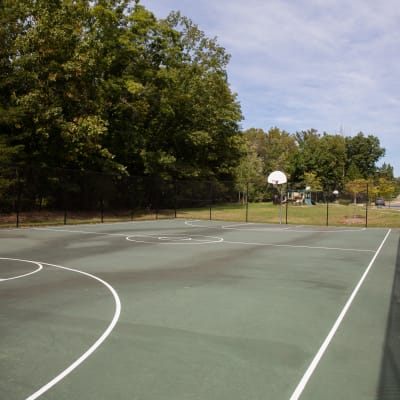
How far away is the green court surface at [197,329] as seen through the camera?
3.52 m

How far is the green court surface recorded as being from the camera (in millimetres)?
3523

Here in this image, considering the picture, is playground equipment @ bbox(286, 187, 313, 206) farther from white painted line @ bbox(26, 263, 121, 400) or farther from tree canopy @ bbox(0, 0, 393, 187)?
white painted line @ bbox(26, 263, 121, 400)

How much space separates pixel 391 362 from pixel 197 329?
2.15m

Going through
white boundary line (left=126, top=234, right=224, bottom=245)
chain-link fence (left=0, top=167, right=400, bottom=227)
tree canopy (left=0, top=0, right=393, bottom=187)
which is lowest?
white boundary line (left=126, top=234, right=224, bottom=245)

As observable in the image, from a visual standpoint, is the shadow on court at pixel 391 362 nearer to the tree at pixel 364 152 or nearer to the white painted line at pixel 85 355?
the white painted line at pixel 85 355

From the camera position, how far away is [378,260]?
35.9 ft

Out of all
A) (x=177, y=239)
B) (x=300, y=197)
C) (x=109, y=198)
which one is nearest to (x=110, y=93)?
(x=109, y=198)

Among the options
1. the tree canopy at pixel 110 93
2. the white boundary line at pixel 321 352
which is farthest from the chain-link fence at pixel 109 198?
the white boundary line at pixel 321 352

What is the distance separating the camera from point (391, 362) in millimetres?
4070

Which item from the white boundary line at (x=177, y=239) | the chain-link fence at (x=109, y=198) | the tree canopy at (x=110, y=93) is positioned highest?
the tree canopy at (x=110, y=93)

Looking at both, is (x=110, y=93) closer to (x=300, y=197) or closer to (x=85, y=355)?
(x=85, y=355)

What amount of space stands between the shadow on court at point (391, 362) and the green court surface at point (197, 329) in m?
0.02

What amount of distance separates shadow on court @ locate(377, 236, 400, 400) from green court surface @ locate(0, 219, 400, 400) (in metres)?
0.02

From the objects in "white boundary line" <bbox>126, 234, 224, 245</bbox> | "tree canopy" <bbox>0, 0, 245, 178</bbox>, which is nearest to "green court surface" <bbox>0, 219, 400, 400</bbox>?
"white boundary line" <bbox>126, 234, 224, 245</bbox>
